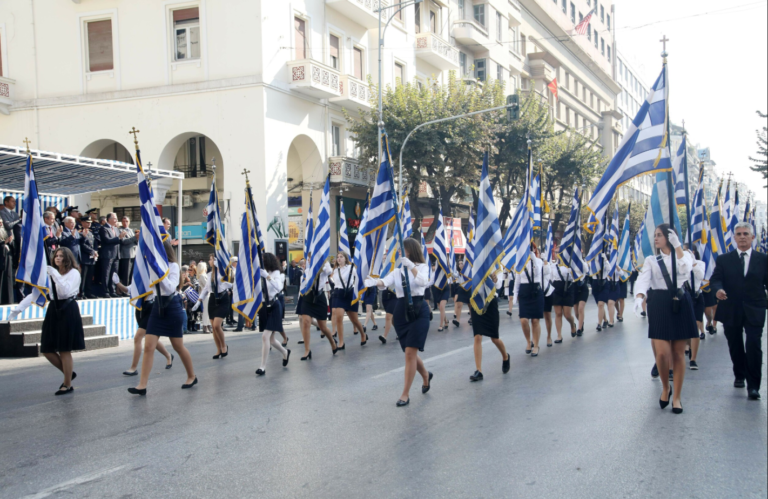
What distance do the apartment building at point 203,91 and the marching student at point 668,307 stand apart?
682 inches

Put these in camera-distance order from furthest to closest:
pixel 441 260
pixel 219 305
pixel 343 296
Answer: pixel 441 260 → pixel 343 296 → pixel 219 305

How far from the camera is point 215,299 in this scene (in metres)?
11.5

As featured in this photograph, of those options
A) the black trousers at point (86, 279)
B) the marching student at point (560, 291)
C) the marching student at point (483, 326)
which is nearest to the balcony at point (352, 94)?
the black trousers at point (86, 279)

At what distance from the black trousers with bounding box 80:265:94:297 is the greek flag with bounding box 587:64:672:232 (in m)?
11.9

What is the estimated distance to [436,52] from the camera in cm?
3384

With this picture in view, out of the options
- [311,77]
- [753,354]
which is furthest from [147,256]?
[311,77]

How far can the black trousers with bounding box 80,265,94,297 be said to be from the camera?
1518 cm

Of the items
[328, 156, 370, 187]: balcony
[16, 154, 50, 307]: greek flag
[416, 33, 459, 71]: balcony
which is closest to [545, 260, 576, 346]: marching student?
[16, 154, 50, 307]: greek flag

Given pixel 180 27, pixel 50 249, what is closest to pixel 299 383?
pixel 50 249

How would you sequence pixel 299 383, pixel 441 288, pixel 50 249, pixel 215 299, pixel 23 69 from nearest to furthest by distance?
1. pixel 299 383
2. pixel 215 299
3. pixel 50 249
4. pixel 441 288
5. pixel 23 69

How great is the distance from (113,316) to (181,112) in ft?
39.6

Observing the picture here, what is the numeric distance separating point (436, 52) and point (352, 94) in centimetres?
812

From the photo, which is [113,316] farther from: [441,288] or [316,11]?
[316,11]

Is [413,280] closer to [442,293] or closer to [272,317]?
[272,317]
